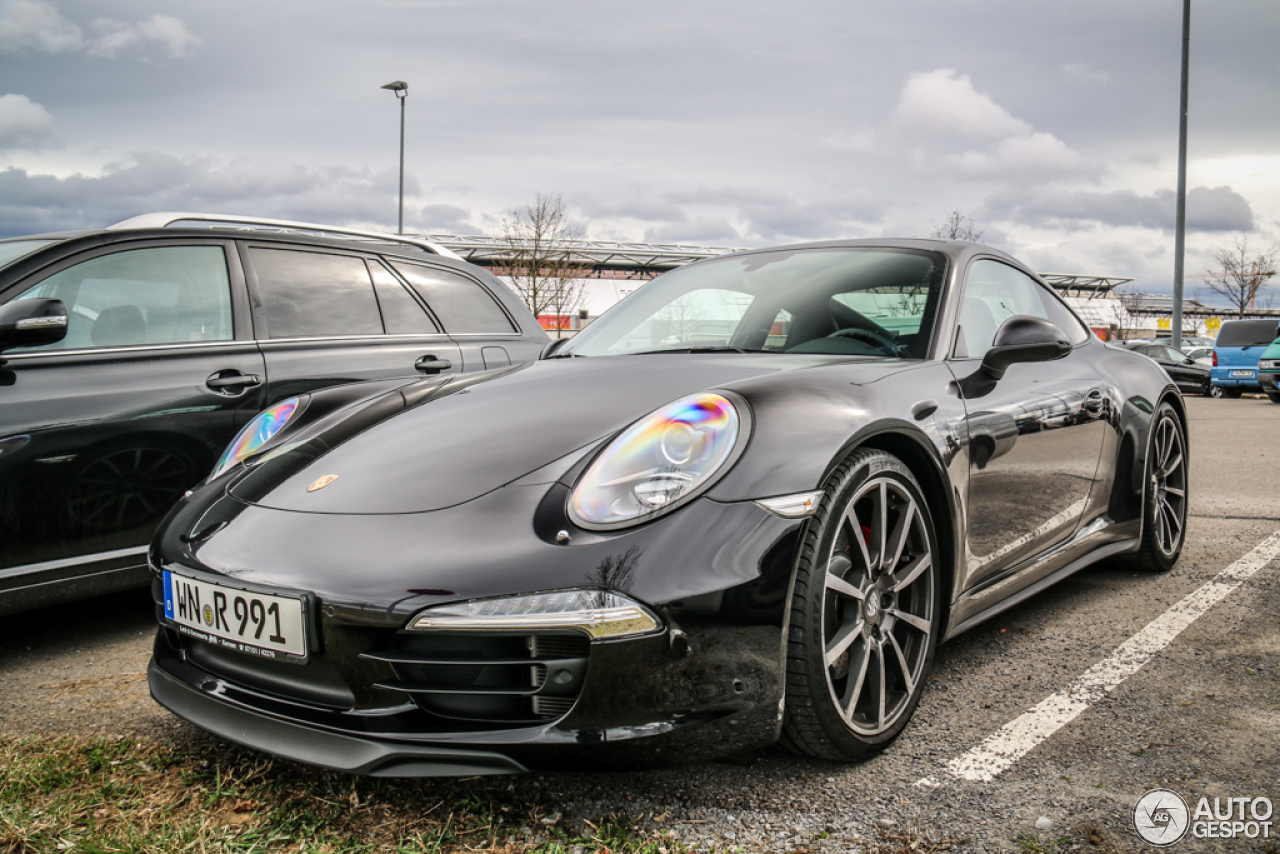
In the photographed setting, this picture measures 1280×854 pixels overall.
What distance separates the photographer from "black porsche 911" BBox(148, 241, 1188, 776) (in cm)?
178

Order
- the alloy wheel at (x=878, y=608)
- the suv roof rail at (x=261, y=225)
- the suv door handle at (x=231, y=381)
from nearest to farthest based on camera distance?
the alloy wheel at (x=878, y=608)
the suv door handle at (x=231, y=381)
the suv roof rail at (x=261, y=225)

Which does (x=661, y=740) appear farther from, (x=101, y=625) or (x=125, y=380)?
(x=101, y=625)

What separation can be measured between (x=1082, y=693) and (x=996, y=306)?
1.26 metres

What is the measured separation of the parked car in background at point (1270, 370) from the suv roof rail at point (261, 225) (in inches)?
627

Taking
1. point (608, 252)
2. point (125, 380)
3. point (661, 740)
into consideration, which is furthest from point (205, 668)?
point (608, 252)

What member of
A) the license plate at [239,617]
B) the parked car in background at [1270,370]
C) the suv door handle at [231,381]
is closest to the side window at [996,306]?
the license plate at [239,617]

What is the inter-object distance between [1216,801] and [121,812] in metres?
2.21

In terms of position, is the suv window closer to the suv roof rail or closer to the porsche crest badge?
the suv roof rail

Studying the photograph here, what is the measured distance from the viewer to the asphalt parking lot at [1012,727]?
1.93 meters

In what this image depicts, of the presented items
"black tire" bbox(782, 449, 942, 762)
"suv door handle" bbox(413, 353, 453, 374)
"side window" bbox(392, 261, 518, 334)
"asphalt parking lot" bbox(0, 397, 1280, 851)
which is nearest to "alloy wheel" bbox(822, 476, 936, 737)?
"black tire" bbox(782, 449, 942, 762)

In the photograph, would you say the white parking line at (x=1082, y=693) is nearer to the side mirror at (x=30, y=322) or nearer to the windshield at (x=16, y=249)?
the side mirror at (x=30, y=322)

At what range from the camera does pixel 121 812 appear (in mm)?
1939

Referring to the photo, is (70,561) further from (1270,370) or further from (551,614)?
(1270,370)

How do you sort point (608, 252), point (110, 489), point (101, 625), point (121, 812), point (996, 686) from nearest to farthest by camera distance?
1. point (121, 812)
2. point (996, 686)
3. point (110, 489)
4. point (101, 625)
5. point (608, 252)
